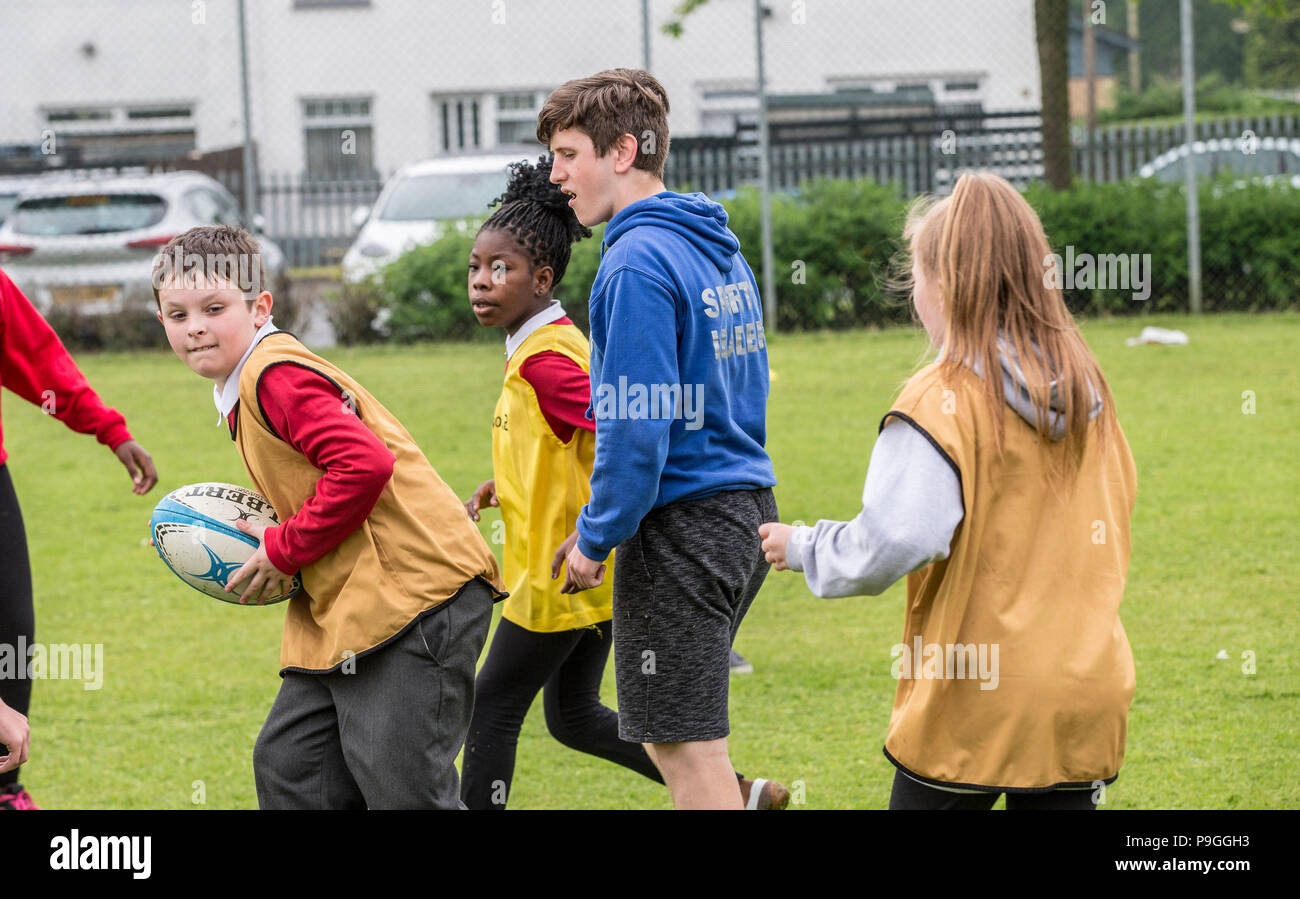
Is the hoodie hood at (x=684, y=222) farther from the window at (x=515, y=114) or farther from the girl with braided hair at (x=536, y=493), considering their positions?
the window at (x=515, y=114)

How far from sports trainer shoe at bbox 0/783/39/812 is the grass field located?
283mm

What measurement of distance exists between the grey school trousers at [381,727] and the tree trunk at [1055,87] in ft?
44.2

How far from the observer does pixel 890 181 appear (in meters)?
15.6

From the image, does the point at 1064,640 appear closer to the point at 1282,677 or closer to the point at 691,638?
the point at 691,638

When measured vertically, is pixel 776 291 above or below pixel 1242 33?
below

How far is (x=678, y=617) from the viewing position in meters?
3.20

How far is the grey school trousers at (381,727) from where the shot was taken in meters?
3.12

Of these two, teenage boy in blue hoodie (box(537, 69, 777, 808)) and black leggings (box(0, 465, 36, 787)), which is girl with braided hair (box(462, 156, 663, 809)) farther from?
black leggings (box(0, 465, 36, 787))

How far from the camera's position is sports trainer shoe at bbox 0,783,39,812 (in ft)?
13.1

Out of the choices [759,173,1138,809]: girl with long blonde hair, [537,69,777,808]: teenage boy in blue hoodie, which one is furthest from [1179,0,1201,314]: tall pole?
[759,173,1138,809]: girl with long blonde hair

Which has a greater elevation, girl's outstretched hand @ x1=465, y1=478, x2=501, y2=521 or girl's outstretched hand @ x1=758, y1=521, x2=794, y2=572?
girl's outstretched hand @ x1=758, y1=521, x2=794, y2=572

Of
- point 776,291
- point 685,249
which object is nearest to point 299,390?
point 685,249

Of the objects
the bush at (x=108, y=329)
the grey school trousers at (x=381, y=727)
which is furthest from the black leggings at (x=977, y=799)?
the bush at (x=108, y=329)

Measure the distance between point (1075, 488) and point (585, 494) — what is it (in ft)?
4.56
